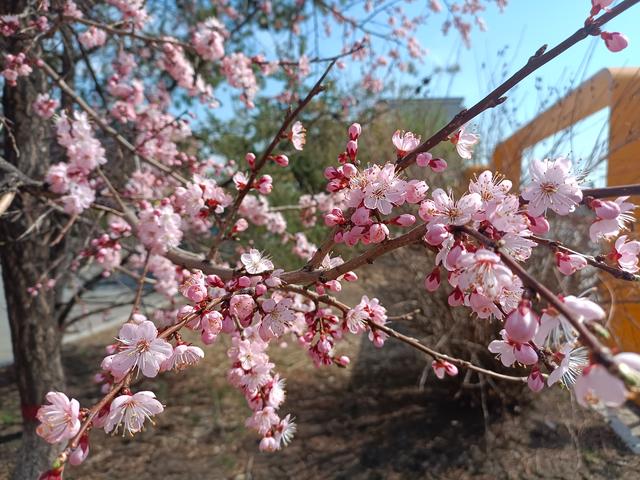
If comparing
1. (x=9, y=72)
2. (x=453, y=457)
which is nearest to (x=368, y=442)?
(x=453, y=457)

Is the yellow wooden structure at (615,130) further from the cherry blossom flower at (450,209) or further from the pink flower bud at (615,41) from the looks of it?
the cherry blossom flower at (450,209)

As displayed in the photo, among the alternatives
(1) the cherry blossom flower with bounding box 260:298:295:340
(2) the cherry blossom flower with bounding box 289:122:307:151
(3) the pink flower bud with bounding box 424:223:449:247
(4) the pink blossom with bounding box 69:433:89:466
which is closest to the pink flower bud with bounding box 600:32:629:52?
(3) the pink flower bud with bounding box 424:223:449:247

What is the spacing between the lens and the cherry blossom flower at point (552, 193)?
0.92m

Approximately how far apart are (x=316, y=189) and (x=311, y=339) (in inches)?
253

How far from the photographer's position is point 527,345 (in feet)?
3.05

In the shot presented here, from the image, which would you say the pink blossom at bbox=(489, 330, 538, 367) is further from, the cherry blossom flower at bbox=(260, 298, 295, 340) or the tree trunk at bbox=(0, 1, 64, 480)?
the tree trunk at bbox=(0, 1, 64, 480)

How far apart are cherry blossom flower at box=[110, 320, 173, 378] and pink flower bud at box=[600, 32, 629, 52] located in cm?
109

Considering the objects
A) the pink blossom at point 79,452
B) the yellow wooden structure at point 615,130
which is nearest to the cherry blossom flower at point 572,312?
the pink blossom at point 79,452

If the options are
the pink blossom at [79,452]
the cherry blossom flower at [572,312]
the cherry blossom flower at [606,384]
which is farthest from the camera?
the pink blossom at [79,452]

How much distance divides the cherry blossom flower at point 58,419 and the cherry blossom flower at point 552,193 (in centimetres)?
96

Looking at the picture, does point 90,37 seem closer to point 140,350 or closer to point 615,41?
point 140,350

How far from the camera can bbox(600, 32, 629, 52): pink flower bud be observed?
3.07ft

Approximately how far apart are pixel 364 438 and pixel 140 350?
8.71ft

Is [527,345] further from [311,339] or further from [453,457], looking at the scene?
[453,457]
